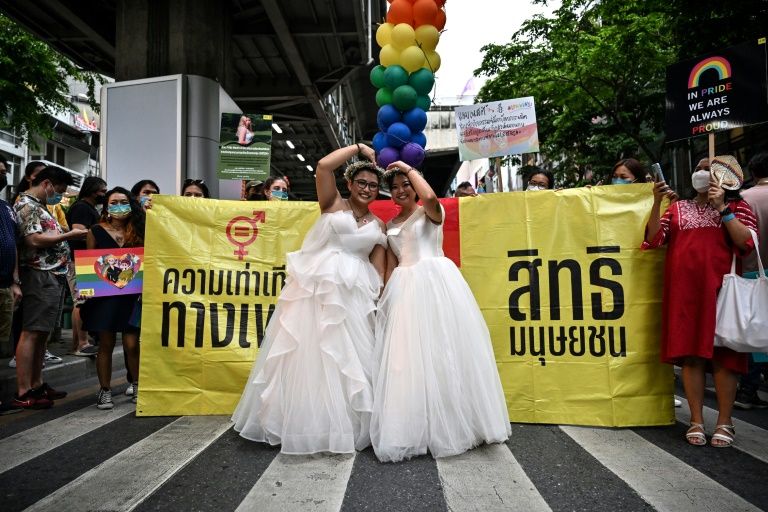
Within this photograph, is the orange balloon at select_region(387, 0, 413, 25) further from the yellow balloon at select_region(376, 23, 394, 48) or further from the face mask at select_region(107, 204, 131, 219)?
the face mask at select_region(107, 204, 131, 219)

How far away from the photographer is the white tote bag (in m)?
3.40

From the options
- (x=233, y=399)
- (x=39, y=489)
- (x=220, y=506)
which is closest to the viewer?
(x=220, y=506)

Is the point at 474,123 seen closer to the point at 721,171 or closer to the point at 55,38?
the point at 721,171

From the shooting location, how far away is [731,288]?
3.54 metres

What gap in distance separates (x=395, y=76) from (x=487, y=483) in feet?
20.0

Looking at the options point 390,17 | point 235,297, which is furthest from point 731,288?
point 390,17

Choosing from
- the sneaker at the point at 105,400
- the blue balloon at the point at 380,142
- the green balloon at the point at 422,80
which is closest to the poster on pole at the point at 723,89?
the green balloon at the point at 422,80

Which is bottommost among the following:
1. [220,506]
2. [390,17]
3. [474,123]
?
[220,506]

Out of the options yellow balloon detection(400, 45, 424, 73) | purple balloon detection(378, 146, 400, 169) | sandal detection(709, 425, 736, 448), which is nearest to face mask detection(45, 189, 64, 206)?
purple balloon detection(378, 146, 400, 169)

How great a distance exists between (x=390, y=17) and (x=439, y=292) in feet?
18.4

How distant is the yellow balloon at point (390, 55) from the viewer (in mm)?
7766

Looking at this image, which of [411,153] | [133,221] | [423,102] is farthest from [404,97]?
[133,221]

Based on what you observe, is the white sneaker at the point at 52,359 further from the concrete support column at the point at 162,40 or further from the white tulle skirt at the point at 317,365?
the concrete support column at the point at 162,40

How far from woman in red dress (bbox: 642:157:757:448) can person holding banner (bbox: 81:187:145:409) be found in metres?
4.19
